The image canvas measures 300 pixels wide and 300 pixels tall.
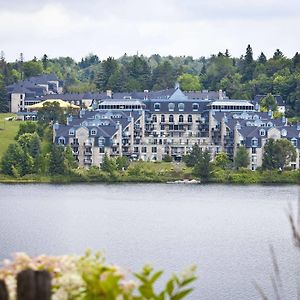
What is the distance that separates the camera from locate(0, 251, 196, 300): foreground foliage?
16.9ft

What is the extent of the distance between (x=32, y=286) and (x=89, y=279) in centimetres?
46

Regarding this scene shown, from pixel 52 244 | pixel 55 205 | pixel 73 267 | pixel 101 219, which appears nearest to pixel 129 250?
pixel 52 244

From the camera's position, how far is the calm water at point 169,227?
1177 inches

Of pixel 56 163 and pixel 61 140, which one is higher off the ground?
pixel 61 140

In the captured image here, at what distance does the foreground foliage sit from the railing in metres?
0.22

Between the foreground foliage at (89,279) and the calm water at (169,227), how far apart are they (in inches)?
686

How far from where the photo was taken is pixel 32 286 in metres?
4.76

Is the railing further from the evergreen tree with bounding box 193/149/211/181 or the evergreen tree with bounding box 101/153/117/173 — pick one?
the evergreen tree with bounding box 101/153/117/173

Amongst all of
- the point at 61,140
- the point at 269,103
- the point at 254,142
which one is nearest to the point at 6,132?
the point at 61,140

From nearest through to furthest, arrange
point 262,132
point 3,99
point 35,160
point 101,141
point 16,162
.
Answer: point 16,162, point 35,160, point 262,132, point 101,141, point 3,99

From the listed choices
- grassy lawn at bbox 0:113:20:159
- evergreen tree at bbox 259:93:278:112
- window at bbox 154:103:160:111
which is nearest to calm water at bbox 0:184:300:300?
grassy lawn at bbox 0:113:20:159

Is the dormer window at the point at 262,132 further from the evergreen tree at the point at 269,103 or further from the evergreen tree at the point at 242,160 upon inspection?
the evergreen tree at the point at 269,103

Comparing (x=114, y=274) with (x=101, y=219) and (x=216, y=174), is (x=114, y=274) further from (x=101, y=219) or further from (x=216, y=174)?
(x=216, y=174)

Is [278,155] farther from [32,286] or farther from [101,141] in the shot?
[32,286]
